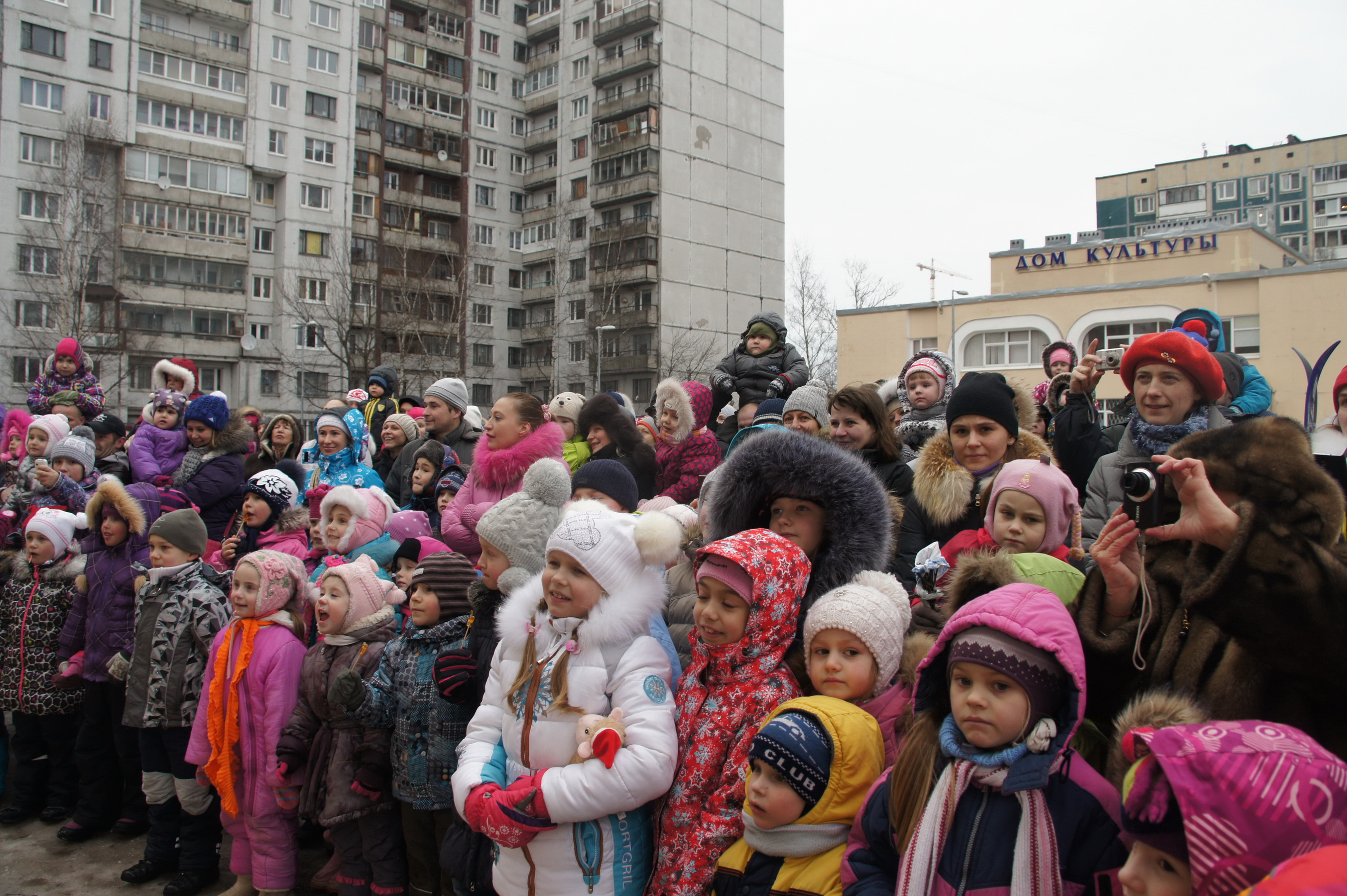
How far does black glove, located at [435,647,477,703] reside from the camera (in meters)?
3.50

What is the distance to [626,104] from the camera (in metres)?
48.3

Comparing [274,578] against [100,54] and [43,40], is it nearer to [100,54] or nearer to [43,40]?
[100,54]

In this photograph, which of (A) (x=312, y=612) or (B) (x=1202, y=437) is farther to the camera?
(A) (x=312, y=612)

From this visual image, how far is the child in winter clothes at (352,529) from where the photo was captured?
5.20m

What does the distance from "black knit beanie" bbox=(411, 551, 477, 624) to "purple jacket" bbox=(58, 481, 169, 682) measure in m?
2.64

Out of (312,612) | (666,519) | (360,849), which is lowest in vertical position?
(360,849)

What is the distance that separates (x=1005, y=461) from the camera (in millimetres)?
4012

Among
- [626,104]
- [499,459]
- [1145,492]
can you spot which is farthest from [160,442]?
[626,104]

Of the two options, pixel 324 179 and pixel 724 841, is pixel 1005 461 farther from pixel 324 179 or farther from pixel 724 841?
pixel 324 179

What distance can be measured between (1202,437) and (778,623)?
135cm

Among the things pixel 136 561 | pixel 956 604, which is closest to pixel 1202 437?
pixel 956 604

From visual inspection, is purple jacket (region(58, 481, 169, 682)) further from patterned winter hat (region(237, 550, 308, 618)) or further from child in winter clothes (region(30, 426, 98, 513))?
patterned winter hat (region(237, 550, 308, 618))

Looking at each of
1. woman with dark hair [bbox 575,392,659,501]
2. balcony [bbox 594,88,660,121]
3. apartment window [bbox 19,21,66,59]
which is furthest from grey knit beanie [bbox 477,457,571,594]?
balcony [bbox 594,88,660,121]

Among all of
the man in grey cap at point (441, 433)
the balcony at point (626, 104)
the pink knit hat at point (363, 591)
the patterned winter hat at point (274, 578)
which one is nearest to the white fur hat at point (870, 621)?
the pink knit hat at point (363, 591)
